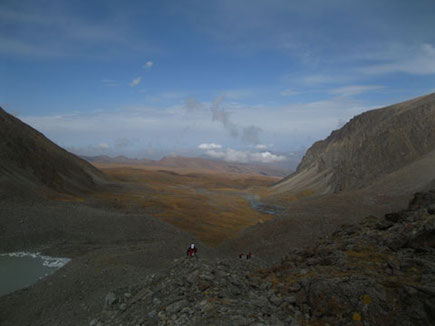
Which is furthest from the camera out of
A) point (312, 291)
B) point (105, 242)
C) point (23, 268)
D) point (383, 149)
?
point (383, 149)

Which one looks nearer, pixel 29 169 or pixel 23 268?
pixel 23 268

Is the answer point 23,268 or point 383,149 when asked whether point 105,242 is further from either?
point 383,149

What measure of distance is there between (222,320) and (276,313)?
5.97 feet

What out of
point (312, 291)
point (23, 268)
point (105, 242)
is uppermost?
point (312, 291)

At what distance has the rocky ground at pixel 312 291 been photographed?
8750mm

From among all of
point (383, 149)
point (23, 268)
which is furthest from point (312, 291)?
point (383, 149)

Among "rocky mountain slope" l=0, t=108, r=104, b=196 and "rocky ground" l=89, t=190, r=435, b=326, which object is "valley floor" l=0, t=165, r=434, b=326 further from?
"rocky mountain slope" l=0, t=108, r=104, b=196

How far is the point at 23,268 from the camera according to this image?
25.9 meters

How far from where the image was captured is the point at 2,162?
4928cm

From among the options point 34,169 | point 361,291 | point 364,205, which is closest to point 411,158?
point 364,205

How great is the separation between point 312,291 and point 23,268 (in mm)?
26026

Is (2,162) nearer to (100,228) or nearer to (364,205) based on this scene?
(100,228)

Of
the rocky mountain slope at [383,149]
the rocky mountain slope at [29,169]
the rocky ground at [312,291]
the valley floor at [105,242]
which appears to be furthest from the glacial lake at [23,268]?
the rocky mountain slope at [383,149]

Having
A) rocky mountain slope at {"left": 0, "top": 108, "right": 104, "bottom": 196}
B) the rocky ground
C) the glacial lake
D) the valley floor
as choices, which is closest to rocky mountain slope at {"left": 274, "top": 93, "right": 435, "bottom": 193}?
the valley floor
